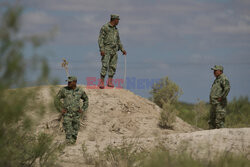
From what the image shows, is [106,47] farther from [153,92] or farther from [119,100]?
[153,92]

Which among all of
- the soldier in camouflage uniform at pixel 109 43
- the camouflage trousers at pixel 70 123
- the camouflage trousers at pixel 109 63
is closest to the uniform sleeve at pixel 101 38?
the soldier in camouflage uniform at pixel 109 43

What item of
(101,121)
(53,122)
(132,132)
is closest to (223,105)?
(132,132)

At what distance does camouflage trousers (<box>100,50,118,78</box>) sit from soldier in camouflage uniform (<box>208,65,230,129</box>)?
11.2 feet

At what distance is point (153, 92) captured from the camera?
1823cm

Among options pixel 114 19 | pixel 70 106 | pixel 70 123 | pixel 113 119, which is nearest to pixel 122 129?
pixel 113 119

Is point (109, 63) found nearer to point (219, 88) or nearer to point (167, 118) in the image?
point (167, 118)

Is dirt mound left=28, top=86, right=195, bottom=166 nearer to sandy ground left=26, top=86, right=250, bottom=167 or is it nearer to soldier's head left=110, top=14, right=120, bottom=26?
sandy ground left=26, top=86, right=250, bottom=167

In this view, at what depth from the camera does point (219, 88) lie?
11.9 meters

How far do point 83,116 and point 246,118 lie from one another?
8.74m

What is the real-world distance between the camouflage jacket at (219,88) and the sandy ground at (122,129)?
5.31 feet

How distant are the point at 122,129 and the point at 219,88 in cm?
320

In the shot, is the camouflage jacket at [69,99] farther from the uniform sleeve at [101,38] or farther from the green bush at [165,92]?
the green bush at [165,92]

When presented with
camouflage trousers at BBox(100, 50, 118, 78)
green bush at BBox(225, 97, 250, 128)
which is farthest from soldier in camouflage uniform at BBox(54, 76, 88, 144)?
green bush at BBox(225, 97, 250, 128)

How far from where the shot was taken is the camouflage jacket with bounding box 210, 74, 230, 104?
1178 cm
